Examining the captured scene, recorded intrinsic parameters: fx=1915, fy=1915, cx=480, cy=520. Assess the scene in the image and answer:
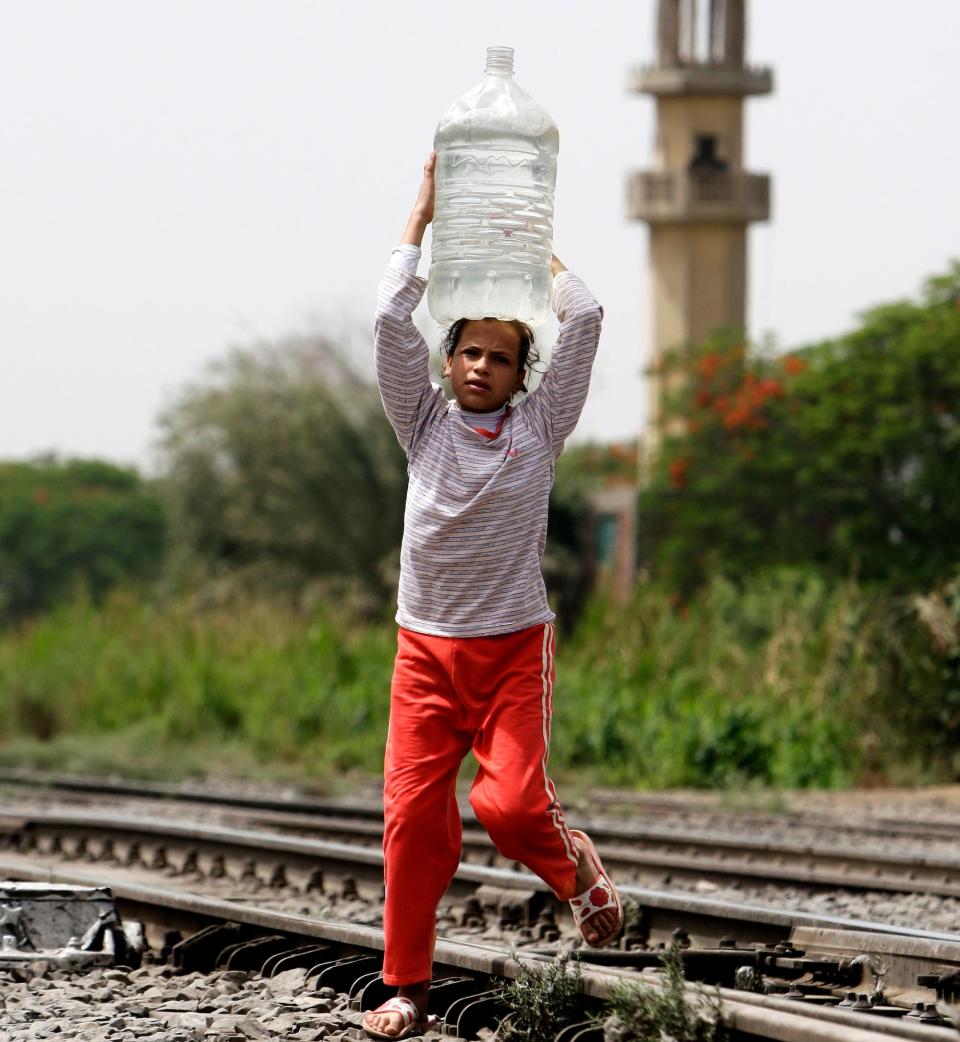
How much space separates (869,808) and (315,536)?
1035 inches

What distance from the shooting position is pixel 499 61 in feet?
19.2

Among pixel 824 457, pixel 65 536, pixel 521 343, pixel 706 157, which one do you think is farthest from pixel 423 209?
pixel 65 536

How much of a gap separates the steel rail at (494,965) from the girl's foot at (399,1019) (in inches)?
10.4

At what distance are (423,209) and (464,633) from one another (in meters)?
1.23

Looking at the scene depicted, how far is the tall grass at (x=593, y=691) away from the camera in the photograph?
16.0 meters

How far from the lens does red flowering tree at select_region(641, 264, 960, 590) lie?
34.2 metres

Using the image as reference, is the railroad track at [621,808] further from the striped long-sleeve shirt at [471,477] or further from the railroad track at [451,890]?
the striped long-sleeve shirt at [471,477]

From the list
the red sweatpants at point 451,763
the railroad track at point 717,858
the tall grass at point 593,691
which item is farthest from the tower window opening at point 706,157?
the red sweatpants at point 451,763

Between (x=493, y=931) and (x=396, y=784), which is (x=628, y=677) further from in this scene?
(x=396, y=784)

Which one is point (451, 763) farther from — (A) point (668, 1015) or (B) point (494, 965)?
(A) point (668, 1015)

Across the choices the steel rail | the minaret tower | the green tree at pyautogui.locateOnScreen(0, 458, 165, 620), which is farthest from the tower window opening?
the steel rail

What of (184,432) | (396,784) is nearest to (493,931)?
(396,784)

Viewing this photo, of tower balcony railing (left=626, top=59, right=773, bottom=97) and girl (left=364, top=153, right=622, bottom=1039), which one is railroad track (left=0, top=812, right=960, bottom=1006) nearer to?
girl (left=364, top=153, right=622, bottom=1039)

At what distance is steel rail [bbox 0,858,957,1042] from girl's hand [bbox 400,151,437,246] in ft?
6.63
